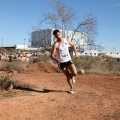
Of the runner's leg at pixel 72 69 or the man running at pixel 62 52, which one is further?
the runner's leg at pixel 72 69

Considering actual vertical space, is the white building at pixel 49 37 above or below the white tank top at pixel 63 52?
above

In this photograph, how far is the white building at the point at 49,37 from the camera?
3600cm

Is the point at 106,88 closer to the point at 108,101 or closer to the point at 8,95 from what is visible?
the point at 108,101

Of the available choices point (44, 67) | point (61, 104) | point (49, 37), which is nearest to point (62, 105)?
point (61, 104)

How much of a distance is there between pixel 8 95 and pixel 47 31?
30730mm

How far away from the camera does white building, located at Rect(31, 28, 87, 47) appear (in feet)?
118

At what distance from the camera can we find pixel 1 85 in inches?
331

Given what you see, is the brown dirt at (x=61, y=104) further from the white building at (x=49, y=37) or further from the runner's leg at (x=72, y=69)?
the white building at (x=49, y=37)

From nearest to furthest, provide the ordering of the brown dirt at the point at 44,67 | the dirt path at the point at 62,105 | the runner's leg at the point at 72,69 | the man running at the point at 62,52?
the dirt path at the point at 62,105
the man running at the point at 62,52
the runner's leg at the point at 72,69
the brown dirt at the point at 44,67

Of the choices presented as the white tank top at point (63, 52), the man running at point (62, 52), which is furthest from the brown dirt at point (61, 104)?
the white tank top at point (63, 52)

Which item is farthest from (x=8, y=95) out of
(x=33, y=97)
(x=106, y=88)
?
(x=106, y=88)

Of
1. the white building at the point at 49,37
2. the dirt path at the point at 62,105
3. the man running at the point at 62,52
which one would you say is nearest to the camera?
the dirt path at the point at 62,105

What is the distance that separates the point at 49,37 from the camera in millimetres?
37781

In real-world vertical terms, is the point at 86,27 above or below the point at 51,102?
above
